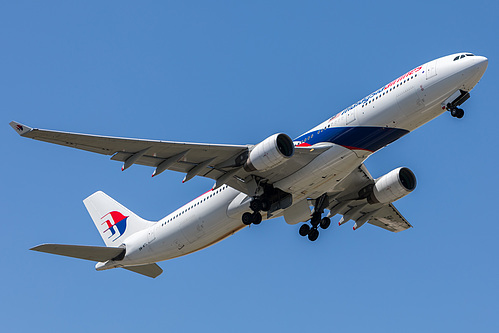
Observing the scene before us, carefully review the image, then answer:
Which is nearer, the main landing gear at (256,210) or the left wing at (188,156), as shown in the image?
the left wing at (188,156)

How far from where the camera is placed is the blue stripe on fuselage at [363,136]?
2948 cm

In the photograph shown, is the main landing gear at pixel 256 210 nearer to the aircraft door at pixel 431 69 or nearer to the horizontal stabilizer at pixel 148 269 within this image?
the horizontal stabilizer at pixel 148 269

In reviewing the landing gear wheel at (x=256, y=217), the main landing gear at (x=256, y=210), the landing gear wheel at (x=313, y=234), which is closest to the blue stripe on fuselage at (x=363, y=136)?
the main landing gear at (x=256, y=210)

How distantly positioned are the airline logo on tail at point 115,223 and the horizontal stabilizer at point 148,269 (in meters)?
2.00

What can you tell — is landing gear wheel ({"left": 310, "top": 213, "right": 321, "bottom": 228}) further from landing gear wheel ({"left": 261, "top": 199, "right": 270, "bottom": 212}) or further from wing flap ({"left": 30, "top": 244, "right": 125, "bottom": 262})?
wing flap ({"left": 30, "top": 244, "right": 125, "bottom": 262})

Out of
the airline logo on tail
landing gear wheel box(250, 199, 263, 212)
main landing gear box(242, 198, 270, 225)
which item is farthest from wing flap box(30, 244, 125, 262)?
landing gear wheel box(250, 199, 263, 212)

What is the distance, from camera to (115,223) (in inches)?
1551

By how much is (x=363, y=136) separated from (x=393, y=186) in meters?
6.19

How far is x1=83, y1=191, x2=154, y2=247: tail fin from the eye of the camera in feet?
126

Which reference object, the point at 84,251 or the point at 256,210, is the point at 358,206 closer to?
the point at 256,210

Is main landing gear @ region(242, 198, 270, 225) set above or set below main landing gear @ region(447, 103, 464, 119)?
below

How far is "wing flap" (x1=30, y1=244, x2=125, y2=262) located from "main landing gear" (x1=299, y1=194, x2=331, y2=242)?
9728 mm

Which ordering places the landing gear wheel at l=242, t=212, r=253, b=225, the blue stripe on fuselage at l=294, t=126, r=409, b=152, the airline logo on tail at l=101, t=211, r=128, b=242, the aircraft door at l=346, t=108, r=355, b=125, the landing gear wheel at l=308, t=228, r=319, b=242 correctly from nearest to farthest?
the blue stripe on fuselage at l=294, t=126, r=409, b=152 < the aircraft door at l=346, t=108, r=355, b=125 < the landing gear wheel at l=242, t=212, r=253, b=225 < the landing gear wheel at l=308, t=228, r=319, b=242 < the airline logo on tail at l=101, t=211, r=128, b=242

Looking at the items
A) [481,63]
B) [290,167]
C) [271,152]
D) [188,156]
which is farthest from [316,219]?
[481,63]
